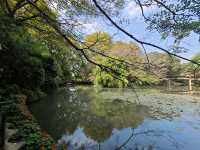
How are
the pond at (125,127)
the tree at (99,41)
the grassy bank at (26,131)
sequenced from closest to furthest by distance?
the tree at (99,41)
the grassy bank at (26,131)
the pond at (125,127)

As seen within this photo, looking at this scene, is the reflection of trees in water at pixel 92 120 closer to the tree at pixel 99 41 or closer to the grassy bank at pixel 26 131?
the grassy bank at pixel 26 131

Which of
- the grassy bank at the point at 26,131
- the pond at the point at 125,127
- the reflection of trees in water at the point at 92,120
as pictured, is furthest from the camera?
the reflection of trees in water at the point at 92,120

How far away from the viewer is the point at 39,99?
1505cm

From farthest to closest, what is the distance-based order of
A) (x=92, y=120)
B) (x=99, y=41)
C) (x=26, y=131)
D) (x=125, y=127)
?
(x=92, y=120) → (x=125, y=127) → (x=26, y=131) → (x=99, y=41)

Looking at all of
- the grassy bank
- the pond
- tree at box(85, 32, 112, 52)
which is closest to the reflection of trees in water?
the pond

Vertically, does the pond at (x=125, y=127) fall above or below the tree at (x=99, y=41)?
below

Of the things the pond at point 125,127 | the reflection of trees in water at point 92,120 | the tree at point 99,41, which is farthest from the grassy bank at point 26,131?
the tree at point 99,41

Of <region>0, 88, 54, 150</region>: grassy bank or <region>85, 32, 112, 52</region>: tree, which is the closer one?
<region>85, 32, 112, 52</region>: tree

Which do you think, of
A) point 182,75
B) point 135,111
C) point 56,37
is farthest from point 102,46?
point 182,75

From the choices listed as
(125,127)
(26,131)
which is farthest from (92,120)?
(26,131)

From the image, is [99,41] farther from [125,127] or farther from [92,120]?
[92,120]

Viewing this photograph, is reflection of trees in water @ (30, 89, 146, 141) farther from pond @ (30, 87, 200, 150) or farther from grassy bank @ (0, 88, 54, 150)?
grassy bank @ (0, 88, 54, 150)

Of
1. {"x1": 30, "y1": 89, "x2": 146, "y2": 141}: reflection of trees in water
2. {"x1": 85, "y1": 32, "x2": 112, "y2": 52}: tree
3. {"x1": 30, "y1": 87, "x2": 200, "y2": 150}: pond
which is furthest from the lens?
{"x1": 30, "y1": 89, "x2": 146, "y2": 141}: reflection of trees in water

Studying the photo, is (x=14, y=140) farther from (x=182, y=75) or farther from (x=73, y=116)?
(x=182, y=75)
